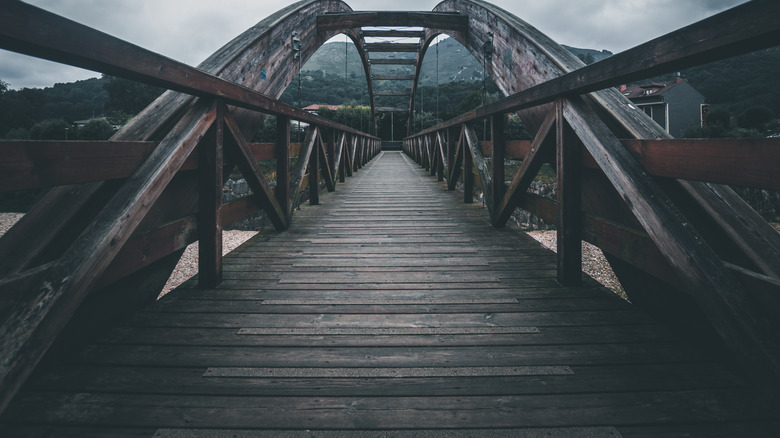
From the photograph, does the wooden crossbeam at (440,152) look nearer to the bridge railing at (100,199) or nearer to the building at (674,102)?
the bridge railing at (100,199)

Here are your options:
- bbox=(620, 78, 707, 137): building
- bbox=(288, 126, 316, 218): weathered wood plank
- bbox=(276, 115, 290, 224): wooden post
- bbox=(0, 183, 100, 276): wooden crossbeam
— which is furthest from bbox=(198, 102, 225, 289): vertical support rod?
bbox=(620, 78, 707, 137): building

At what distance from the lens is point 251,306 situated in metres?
1.77

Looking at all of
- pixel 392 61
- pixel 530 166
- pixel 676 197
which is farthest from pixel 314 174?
pixel 392 61

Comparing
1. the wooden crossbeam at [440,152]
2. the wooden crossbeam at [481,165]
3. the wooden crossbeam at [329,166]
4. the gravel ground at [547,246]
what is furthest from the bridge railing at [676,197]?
the gravel ground at [547,246]

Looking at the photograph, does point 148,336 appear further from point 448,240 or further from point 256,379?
point 448,240

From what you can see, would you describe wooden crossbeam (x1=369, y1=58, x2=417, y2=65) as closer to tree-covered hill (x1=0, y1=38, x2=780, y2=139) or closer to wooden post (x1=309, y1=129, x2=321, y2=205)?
tree-covered hill (x1=0, y1=38, x2=780, y2=139)

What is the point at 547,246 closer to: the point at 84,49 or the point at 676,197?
the point at 676,197

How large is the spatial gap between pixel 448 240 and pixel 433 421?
2002 mm

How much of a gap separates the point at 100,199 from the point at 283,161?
1.87 metres

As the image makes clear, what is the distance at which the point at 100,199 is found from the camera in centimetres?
138

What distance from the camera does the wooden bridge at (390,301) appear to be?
1.01 metres

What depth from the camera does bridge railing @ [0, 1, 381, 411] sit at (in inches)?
36.7

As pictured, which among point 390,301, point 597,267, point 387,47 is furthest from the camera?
point 387,47

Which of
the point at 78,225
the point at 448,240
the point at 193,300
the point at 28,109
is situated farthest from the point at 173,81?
the point at 28,109
